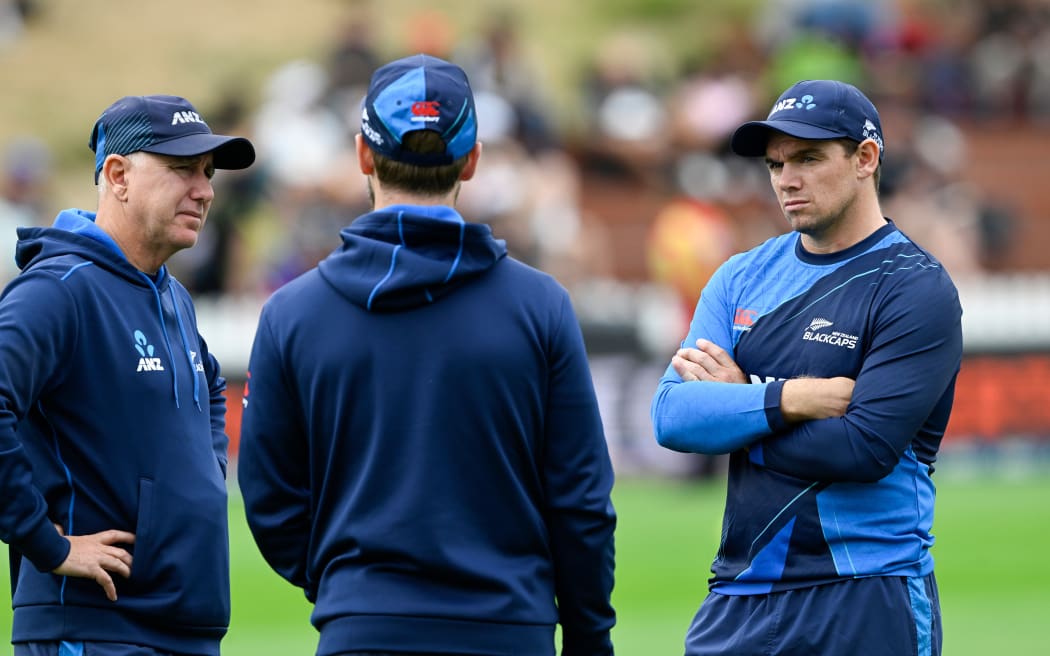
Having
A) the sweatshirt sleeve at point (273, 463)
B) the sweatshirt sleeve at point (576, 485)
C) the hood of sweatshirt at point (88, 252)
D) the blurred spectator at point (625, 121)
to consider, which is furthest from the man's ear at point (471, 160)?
the blurred spectator at point (625, 121)

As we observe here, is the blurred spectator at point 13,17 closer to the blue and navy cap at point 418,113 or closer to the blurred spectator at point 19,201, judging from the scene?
the blurred spectator at point 19,201

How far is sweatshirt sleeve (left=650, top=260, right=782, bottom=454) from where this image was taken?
189 inches

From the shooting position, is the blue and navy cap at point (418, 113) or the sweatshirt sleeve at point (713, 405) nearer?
the blue and navy cap at point (418, 113)

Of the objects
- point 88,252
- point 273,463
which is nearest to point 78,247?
point 88,252

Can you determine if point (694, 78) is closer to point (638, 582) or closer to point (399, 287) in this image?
point (638, 582)

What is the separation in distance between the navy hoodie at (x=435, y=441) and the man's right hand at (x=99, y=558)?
1.82ft

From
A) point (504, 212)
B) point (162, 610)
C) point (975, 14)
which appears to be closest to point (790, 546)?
point (162, 610)

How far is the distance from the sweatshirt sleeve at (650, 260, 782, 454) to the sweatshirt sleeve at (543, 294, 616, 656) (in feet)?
2.65

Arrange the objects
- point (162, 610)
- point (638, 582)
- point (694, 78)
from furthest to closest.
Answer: point (694, 78), point (638, 582), point (162, 610)

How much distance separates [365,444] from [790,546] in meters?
1.40

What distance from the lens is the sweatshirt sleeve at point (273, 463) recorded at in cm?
409

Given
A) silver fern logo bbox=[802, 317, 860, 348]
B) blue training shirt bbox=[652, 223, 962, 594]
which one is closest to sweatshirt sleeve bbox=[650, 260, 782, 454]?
blue training shirt bbox=[652, 223, 962, 594]

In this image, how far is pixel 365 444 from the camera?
159 inches

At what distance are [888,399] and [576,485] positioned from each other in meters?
1.11
